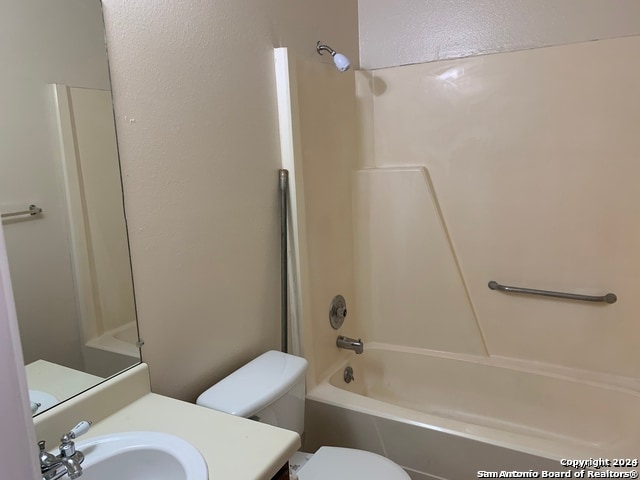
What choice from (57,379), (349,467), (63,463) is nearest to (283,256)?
(349,467)

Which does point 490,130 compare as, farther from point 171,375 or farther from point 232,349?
point 171,375

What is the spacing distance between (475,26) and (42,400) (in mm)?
2209

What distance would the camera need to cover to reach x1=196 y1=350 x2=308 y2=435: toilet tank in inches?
53.1

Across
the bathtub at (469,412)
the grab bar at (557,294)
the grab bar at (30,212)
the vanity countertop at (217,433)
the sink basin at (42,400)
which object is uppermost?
the grab bar at (30,212)

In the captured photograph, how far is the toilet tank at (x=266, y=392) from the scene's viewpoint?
1349mm

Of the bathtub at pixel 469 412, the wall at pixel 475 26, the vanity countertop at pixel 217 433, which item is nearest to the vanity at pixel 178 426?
the vanity countertop at pixel 217 433

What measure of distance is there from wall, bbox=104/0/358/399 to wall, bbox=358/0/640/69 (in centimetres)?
60

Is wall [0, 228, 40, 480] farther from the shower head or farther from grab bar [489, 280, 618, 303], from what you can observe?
grab bar [489, 280, 618, 303]

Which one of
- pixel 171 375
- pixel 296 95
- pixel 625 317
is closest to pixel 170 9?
pixel 296 95

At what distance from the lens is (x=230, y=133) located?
1578mm

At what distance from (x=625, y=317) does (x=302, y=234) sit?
58.1 inches

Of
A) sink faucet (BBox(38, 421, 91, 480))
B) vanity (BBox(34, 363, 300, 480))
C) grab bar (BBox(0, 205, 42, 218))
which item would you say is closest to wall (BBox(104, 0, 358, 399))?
vanity (BBox(34, 363, 300, 480))

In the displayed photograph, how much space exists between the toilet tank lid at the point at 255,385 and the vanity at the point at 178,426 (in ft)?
0.48

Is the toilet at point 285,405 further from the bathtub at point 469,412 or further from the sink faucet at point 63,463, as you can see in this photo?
the sink faucet at point 63,463
